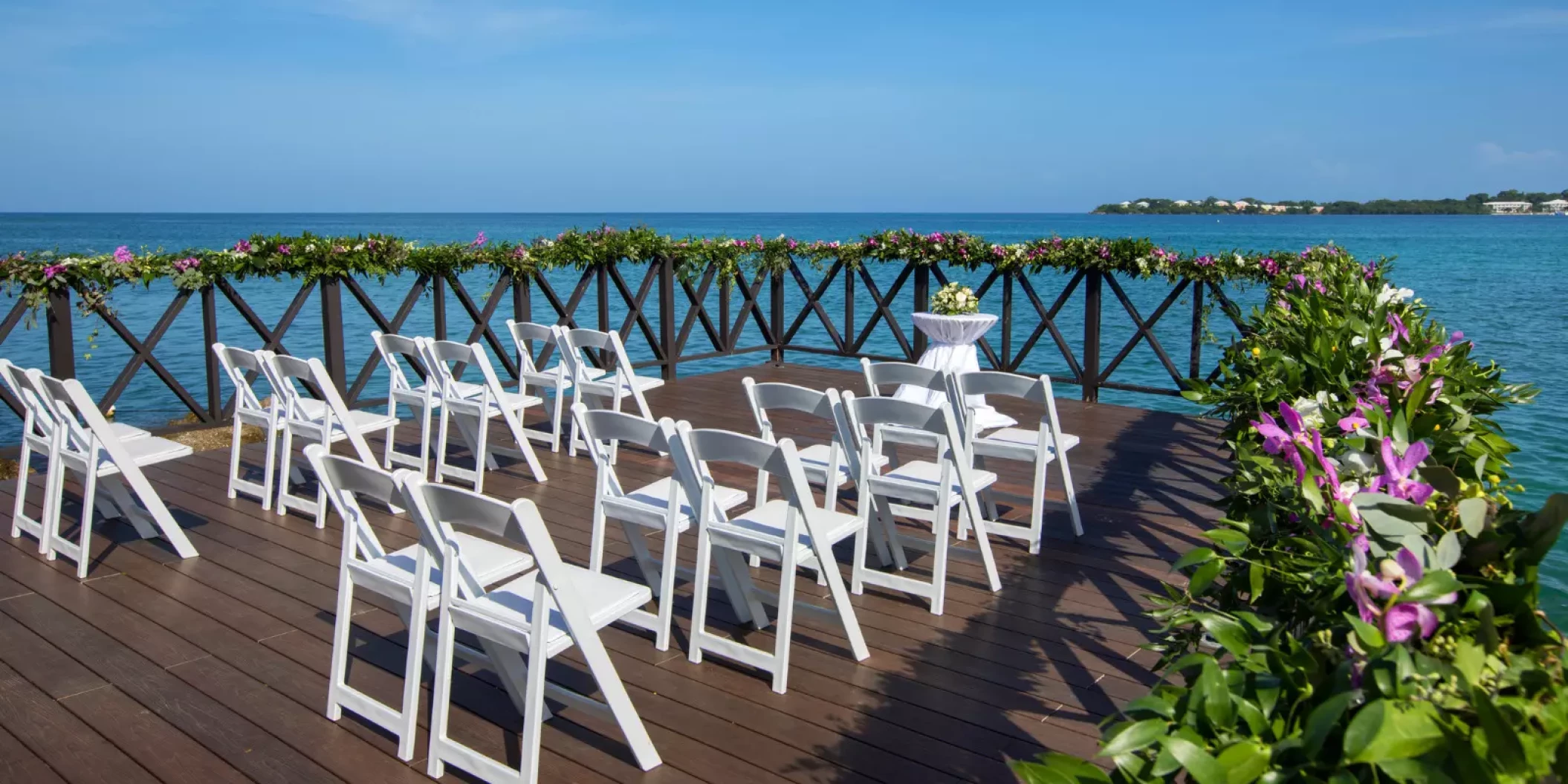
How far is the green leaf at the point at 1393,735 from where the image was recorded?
2.58ft

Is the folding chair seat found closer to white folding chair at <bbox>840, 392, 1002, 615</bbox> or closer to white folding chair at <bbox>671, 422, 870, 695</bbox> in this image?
white folding chair at <bbox>671, 422, 870, 695</bbox>

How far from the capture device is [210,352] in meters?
6.70

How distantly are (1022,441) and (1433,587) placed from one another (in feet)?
12.3

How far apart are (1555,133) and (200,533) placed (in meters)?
96.3

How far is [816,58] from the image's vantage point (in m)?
38.4

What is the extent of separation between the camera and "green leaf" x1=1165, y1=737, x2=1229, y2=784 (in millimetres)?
847

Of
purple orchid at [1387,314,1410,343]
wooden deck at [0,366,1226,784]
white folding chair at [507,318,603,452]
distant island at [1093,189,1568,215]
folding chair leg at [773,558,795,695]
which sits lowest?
wooden deck at [0,366,1226,784]

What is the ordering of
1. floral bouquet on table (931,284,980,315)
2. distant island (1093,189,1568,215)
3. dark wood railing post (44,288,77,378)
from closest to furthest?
dark wood railing post (44,288,77,378)
floral bouquet on table (931,284,980,315)
distant island (1093,189,1568,215)

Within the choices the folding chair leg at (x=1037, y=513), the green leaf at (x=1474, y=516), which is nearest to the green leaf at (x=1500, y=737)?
the green leaf at (x=1474, y=516)

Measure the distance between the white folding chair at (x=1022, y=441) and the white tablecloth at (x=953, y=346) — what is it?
83.6 inches

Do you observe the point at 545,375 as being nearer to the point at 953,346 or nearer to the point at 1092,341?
the point at 953,346

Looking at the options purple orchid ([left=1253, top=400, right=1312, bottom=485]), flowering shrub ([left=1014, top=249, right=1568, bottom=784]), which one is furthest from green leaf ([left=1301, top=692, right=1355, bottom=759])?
purple orchid ([left=1253, top=400, right=1312, bottom=485])

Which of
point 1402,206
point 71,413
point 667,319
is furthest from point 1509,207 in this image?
point 71,413

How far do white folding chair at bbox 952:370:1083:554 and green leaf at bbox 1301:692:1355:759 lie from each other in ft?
11.1
